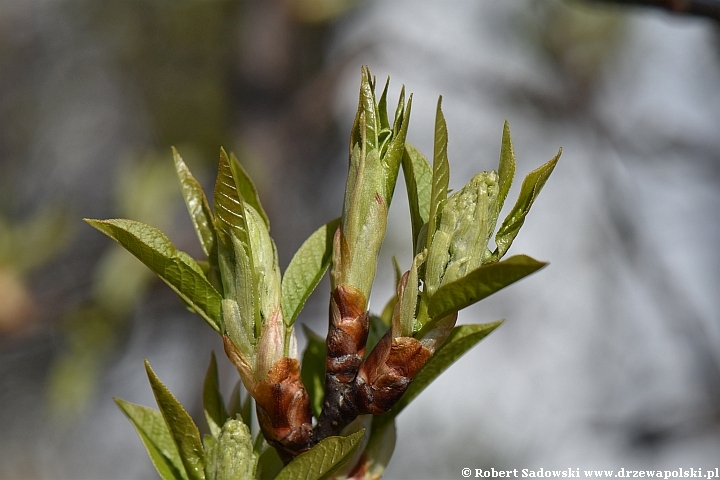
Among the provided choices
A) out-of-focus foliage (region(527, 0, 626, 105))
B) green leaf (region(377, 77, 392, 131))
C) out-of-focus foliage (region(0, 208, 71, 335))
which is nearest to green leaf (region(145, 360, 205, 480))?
green leaf (region(377, 77, 392, 131))

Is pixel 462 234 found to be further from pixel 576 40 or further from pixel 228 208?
pixel 576 40

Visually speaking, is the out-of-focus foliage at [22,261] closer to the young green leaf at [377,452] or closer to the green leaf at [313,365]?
the green leaf at [313,365]

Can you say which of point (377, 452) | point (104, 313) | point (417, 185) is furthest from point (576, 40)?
point (377, 452)

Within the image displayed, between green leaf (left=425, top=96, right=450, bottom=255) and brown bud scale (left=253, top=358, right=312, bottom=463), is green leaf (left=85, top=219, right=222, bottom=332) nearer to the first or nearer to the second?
brown bud scale (left=253, top=358, right=312, bottom=463)

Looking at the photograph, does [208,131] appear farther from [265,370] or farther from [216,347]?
[265,370]

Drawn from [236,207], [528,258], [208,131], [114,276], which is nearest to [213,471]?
[236,207]

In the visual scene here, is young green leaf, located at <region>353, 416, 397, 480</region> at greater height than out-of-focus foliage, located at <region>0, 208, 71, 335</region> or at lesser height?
lesser

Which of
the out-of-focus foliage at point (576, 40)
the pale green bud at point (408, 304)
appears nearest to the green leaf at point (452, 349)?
the pale green bud at point (408, 304)
